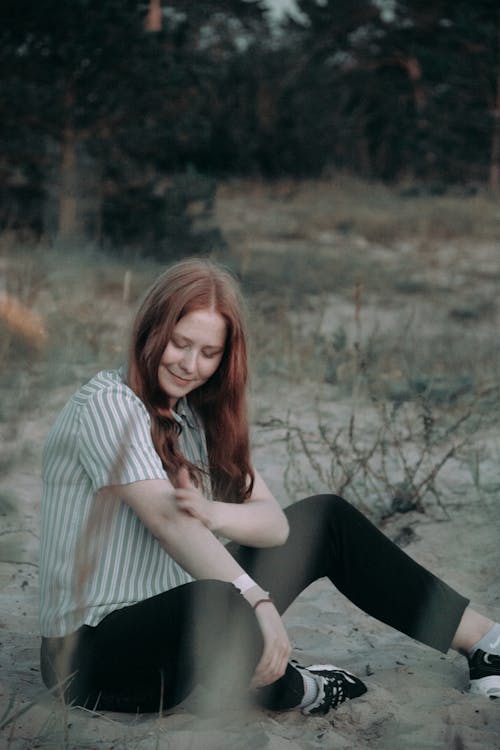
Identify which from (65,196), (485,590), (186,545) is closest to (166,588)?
(186,545)

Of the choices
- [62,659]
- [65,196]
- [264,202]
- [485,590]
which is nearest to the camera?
[62,659]

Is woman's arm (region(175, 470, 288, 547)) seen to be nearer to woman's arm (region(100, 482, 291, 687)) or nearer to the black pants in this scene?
woman's arm (region(100, 482, 291, 687))

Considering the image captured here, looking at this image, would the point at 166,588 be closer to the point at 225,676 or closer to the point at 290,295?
→ the point at 225,676

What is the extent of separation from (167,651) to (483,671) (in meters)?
0.89

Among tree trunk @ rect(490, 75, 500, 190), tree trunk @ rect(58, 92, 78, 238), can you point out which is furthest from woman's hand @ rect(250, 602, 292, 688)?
tree trunk @ rect(490, 75, 500, 190)

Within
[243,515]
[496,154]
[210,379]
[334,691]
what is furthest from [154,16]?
[334,691]

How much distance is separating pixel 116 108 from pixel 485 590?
7717mm

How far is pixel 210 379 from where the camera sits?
2.51 metres

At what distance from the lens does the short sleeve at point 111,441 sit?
2.11 metres

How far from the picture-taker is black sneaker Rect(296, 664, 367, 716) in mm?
2324

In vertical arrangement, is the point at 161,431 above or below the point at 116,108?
below

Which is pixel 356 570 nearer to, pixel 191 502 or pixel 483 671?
pixel 483 671

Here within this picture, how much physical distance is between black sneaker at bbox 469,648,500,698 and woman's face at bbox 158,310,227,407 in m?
1.02

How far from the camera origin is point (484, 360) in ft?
21.4
